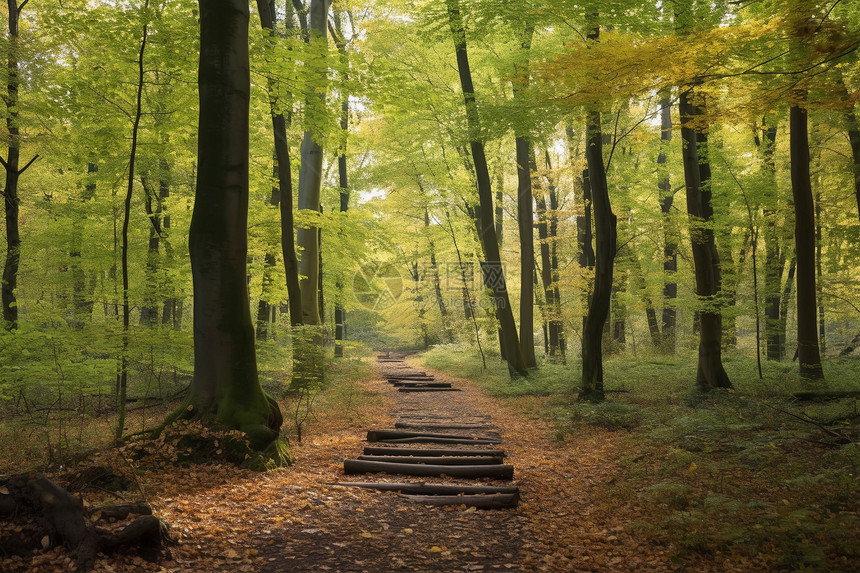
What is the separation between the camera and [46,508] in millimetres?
3395

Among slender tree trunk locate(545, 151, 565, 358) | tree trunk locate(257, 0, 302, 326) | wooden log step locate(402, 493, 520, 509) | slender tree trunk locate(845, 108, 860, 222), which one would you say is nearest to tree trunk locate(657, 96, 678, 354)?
slender tree trunk locate(545, 151, 565, 358)

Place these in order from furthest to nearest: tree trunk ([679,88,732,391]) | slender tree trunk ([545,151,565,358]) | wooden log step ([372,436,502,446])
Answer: slender tree trunk ([545,151,565,358]), tree trunk ([679,88,732,391]), wooden log step ([372,436,502,446])

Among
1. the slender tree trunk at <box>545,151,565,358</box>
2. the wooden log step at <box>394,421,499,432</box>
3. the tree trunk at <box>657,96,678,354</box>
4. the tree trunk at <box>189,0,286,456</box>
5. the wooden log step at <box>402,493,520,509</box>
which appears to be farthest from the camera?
the slender tree trunk at <box>545,151,565,358</box>

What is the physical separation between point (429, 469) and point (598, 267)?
6.04 meters

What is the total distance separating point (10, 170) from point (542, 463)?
13.5 metres

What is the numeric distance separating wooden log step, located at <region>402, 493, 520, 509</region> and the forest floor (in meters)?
0.11

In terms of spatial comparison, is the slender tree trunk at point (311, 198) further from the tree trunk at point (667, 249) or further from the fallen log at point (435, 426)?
the tree trunk at point (667, 249)

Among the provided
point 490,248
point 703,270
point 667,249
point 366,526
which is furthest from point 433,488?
point 667,249

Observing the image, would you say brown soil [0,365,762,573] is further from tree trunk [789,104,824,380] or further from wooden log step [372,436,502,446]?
tree trunk [789,104,824,380]

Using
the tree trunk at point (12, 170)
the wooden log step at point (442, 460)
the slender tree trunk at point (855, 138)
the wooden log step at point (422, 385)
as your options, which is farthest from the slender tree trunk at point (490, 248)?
the tree trunk at point (12, 170)

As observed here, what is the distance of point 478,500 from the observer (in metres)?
5.26

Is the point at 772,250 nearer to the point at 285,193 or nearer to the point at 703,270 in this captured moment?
the point at 703,270

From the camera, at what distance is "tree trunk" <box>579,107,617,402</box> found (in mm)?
10336

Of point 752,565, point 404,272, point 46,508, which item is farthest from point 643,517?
point 404,272
